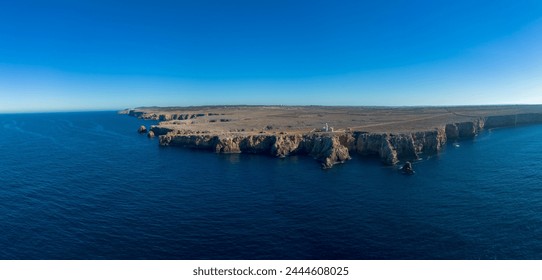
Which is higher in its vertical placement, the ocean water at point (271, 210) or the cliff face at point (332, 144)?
the cliff face at point (332, 144)

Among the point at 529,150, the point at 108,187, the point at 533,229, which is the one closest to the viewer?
the point at 533,229

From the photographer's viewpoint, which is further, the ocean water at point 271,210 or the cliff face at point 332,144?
the cliff face at point 332,144

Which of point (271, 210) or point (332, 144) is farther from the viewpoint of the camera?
point (332, 144)

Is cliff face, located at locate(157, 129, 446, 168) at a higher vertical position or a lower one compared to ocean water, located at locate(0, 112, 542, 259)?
higher

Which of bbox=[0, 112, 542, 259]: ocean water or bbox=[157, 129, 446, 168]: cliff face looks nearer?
bbox=[0, 112, 542, 259]: ocean water

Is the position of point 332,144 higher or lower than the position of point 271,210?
higher

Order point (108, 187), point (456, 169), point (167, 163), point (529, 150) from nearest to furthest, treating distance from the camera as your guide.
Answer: point (108, 187)
point (456, 169)
point (167, 163)
point (529, 150)

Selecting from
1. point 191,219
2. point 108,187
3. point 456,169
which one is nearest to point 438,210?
point 456,169

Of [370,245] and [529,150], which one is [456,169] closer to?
[529,150]
